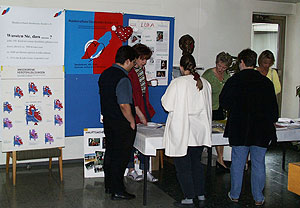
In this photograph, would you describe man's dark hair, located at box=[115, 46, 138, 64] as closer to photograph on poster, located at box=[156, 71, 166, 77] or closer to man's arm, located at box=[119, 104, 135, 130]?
man's arm, located at box=[119, 104, 135, 130]

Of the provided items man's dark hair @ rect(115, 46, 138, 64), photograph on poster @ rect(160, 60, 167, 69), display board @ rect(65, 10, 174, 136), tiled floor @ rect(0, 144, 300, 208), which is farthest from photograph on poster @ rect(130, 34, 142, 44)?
tiled floor @ rect(0, 144, 300, 208)

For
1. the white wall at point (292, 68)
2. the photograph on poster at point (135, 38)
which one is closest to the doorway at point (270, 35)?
the white wall at point (292, 68)

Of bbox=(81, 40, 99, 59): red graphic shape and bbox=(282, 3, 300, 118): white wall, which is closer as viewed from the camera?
bbox=(81, 40, 99, 59): red graphic shape

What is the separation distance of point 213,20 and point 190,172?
10.8 ft

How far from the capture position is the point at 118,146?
3920mm

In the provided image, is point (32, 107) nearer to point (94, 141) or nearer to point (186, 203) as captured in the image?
point (94, 141)

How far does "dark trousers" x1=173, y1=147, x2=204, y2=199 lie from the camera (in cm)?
372

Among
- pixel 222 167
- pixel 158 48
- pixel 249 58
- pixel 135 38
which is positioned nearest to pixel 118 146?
pixel 249 58

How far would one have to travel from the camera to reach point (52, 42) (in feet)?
16.7

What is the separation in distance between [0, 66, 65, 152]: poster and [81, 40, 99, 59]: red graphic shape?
2.05 ft

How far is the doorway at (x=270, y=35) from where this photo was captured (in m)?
7.12

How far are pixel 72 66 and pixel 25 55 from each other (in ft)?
1.99

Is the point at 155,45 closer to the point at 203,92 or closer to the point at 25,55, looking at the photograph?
the point at 25,55

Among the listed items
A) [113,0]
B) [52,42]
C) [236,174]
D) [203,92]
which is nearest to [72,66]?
[52,42]
